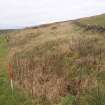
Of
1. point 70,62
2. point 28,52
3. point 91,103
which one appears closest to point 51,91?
point 91,103

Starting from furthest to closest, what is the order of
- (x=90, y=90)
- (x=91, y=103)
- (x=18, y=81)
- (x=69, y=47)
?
1. (x=69, y=47)
2. (x=18, y=81)
3. (x=90, y=90)
4. (x=91, y=103)

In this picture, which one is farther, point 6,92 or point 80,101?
point 6,92

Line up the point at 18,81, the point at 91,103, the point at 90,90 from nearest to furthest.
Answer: the point at 91,103, the point at 90,90, the point at 18,81

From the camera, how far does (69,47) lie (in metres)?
19.2

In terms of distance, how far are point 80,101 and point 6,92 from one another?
3567 mm

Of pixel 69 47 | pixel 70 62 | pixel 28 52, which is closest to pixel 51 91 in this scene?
pixel 70 62

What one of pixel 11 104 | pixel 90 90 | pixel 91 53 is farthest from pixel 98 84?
pixel 91 53

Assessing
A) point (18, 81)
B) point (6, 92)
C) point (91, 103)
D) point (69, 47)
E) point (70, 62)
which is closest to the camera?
point (91, 103)

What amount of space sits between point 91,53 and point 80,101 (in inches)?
250

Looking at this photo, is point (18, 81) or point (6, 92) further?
point (18, 81)

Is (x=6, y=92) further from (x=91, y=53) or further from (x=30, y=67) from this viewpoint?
(x=91, y=53)

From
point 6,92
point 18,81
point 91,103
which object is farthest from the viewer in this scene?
point 18,81

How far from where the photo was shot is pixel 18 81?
14.3 m

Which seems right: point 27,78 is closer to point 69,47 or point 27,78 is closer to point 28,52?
point 69,47
